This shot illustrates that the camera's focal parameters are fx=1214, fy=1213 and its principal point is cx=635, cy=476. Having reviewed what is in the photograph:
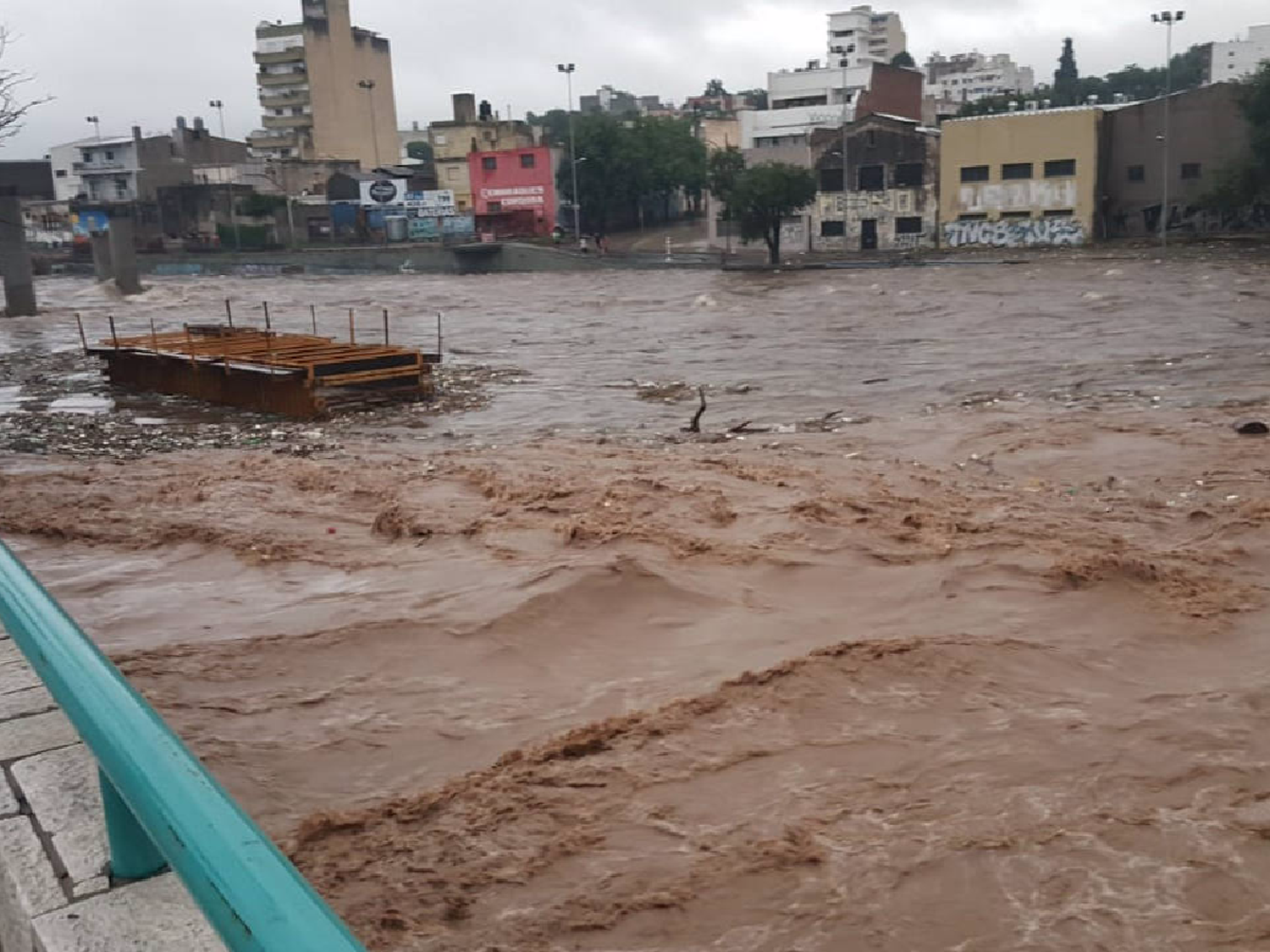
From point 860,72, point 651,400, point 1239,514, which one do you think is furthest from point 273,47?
point 1239,514

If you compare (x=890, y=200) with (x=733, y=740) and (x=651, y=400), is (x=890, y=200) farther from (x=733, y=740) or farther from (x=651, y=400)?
(x=733, y=740)

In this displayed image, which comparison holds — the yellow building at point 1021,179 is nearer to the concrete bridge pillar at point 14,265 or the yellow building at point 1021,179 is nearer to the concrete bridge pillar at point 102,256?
the concrete bridge pillar at point 14,265

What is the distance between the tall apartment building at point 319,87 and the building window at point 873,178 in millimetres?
46814

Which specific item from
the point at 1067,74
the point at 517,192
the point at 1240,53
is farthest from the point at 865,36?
the point at 517,192

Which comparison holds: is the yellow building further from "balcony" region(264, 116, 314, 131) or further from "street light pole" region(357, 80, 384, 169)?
"balcony" region(264, 116, 314, 131)

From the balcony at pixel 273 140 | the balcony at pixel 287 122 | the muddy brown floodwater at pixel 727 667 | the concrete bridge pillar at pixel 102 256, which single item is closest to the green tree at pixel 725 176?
the concrete bridge pillar at pixel 102 256

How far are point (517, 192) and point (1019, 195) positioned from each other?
29672 mm

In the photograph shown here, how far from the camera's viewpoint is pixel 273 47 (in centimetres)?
9281

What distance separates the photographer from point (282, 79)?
9244 centimetres

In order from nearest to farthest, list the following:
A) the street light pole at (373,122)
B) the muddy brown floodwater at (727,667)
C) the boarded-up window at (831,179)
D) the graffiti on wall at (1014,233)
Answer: the muddy brown floodwater at (727,667)
the graffiti on wall at (1014,233)
the boarded-up window at (831,179)
the street light pole at (373,122)

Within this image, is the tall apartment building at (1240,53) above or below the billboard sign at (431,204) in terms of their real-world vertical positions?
above

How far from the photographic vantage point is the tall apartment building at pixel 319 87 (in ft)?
297

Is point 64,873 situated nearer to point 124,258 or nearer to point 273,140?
point 124,258

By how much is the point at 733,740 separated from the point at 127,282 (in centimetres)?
5404
